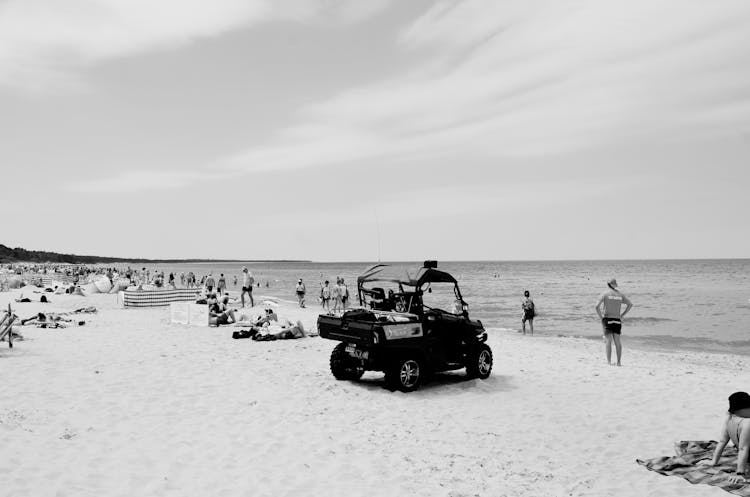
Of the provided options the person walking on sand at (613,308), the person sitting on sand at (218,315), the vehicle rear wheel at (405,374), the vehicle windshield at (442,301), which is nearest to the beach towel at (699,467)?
the vehicle windshield at (442,301)

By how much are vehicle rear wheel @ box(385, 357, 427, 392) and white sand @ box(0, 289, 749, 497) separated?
0.70 ft

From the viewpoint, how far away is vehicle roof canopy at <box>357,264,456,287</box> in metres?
10.3

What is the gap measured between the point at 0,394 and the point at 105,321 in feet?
39.8

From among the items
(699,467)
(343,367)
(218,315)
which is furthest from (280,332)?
(699,467)

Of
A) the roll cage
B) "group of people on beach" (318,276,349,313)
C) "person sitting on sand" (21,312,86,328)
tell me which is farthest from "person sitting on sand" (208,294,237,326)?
the roll cage

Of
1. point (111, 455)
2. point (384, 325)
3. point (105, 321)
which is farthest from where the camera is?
point (105, 321)

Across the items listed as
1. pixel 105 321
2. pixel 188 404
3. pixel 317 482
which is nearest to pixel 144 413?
pixel 188 404

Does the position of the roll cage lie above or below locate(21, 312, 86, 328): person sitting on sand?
above

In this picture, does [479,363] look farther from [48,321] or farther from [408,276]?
[48,321]

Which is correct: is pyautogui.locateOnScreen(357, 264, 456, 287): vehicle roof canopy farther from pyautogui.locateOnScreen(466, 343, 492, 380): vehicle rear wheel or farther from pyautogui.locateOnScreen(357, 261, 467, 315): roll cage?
pyautogui.locateOnScreen(466, 343, 492, 380): vehicle rear wheel

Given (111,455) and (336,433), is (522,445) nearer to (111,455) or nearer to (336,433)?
(336,433)

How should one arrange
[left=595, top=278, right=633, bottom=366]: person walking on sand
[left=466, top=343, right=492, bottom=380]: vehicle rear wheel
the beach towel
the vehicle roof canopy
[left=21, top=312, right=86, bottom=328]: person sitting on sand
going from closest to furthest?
the beach towel
the vehicle roof canopy
[left=466, top=343, right=492, bottom=380]: vehicle rear wheel
[left=595, top=278, right=633, bottom=366]: person walking on sand
[left=21, top=312, right=86, bottom=328]: person sitting on sand

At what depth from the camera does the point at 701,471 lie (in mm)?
6211

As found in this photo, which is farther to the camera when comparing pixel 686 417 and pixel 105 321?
pixel 105 321
